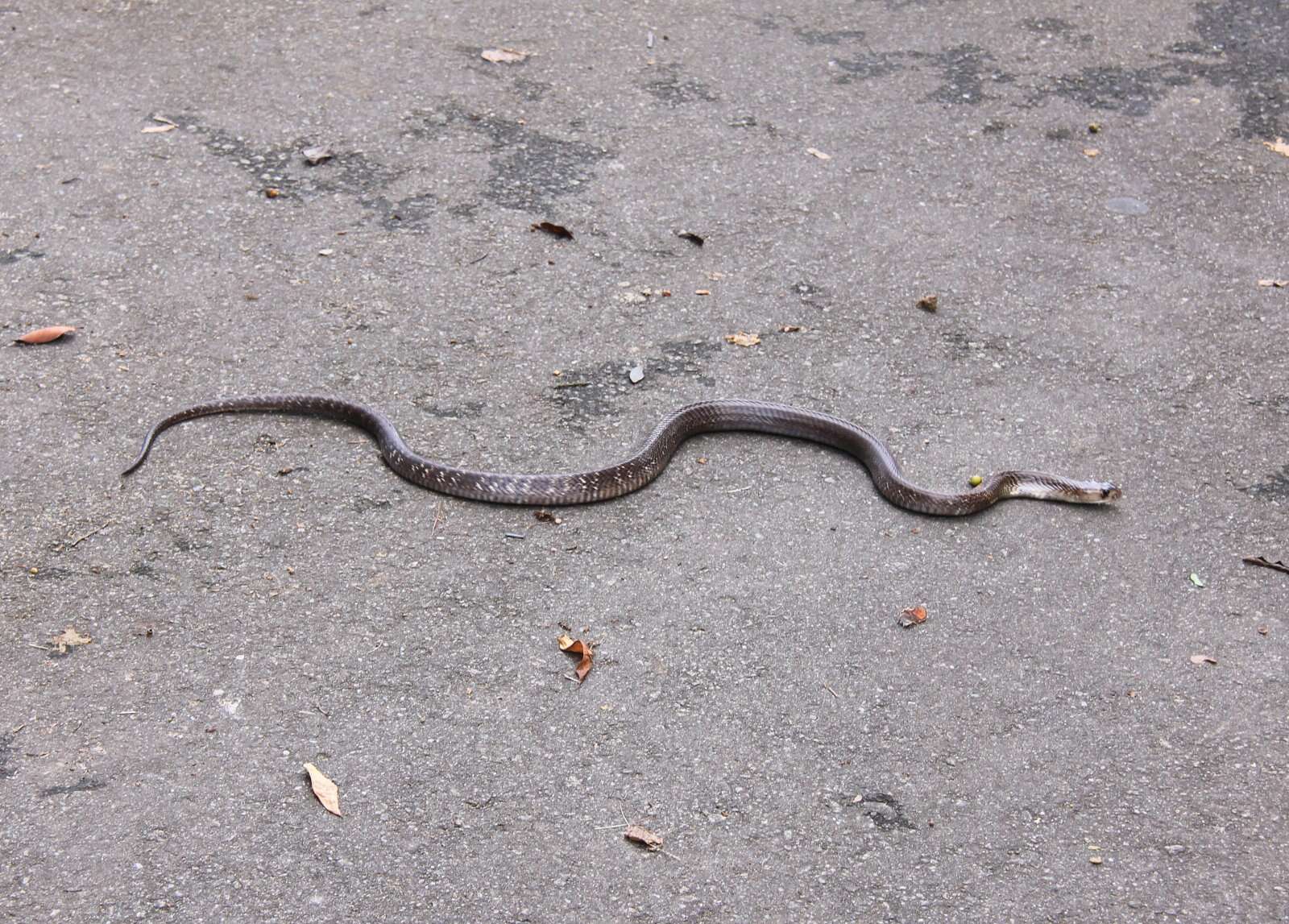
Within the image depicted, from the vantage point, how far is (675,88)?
28.5ft

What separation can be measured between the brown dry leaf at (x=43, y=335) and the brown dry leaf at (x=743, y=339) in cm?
324

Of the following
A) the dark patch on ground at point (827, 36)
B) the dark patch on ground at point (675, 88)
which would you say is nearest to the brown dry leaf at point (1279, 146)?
the dark patch on ground at point (827, 36)

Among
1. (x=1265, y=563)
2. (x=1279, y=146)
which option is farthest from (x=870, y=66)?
(x=1265, y=563)

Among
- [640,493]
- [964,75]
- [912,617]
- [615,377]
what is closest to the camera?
[912,617]

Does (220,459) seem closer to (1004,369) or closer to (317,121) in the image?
(317,121)

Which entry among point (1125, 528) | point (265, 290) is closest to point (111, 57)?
point (265, 290)

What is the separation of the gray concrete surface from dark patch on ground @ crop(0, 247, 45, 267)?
38mm

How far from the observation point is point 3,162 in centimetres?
723

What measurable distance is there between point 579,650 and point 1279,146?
662 cm

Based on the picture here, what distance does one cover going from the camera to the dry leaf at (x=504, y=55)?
878 cm

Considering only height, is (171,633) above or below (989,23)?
below

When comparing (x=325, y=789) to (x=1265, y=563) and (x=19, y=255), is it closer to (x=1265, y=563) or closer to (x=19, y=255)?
(x=1265, y=563)

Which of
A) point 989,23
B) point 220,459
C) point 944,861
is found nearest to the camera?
point 944,861

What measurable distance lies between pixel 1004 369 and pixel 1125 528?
4.03 ft
